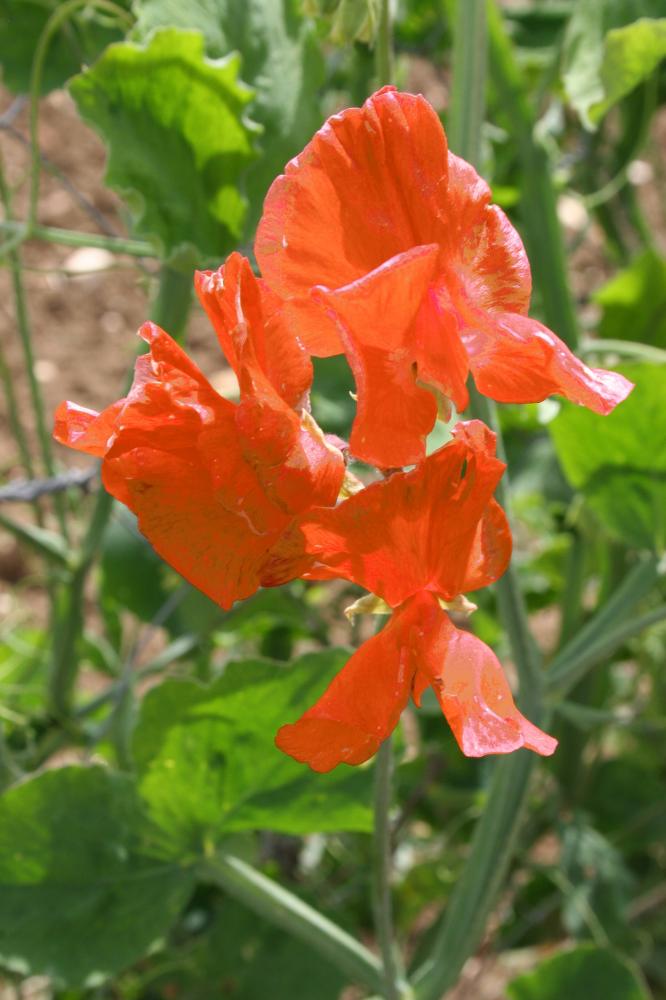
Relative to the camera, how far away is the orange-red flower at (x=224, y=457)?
0.53 metres

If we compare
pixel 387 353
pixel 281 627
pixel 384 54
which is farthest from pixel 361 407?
pixel 281 627

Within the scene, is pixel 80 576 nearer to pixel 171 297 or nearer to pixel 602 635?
pixel 171 297

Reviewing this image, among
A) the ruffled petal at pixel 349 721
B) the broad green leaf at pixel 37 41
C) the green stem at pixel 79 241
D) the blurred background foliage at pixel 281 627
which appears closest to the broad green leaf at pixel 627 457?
the blurred background foliage at pixel 281 627

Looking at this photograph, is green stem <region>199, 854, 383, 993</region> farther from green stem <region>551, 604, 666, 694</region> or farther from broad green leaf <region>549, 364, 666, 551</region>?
broad green leaf <region>549, 364, 666, 551</region>

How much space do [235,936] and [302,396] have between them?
2.81ft

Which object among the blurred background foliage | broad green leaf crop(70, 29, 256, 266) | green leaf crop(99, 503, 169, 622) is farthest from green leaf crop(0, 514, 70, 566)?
broad green leaf crop(70, 29, 256, 266)

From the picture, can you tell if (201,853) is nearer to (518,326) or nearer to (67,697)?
(67,697)

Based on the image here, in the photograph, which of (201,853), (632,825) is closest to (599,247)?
(632,825)

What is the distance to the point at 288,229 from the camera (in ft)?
1.79

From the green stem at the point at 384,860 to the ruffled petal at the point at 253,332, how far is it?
0.23m

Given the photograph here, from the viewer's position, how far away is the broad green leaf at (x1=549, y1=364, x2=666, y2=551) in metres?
0.94

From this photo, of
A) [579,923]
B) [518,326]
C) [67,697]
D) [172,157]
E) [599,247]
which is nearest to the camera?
[518,326]

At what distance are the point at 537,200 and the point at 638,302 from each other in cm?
23

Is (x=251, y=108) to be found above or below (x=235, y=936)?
above
